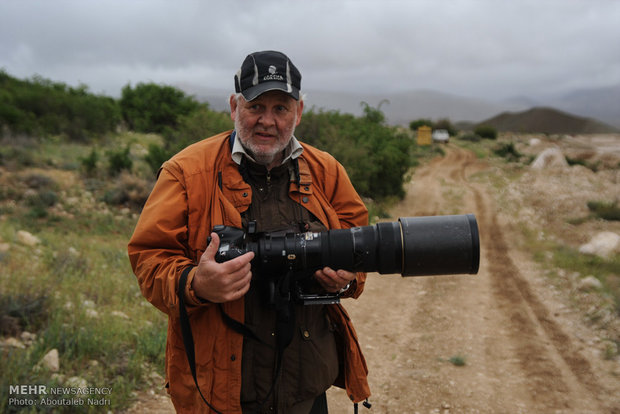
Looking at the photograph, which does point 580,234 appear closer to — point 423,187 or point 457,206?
point 457,206

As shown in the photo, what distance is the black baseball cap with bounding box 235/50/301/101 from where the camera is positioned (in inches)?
74.7

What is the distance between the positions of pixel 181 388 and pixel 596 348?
436cm

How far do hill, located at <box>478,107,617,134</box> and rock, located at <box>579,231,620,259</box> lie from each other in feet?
146

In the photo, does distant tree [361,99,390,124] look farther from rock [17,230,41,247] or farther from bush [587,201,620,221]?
rock [17,230,41,247]

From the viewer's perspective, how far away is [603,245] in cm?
754

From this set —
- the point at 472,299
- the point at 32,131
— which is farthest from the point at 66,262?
the point at 32,131

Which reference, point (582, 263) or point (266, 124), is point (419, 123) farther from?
point (266, 124)

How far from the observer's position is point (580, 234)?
28.8 feet

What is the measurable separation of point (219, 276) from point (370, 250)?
62 centimetres

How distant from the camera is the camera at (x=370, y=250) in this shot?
1790 millimetres

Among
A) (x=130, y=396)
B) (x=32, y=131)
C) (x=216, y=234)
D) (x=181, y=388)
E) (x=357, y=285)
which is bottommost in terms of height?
(x=130, y=396)

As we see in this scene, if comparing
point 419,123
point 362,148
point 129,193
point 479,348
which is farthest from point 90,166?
point 419,123

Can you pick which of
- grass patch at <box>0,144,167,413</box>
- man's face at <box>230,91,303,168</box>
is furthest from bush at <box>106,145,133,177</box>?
man's face at <box>230,91,303,168</box>

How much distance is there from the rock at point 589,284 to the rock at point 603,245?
1274mm
